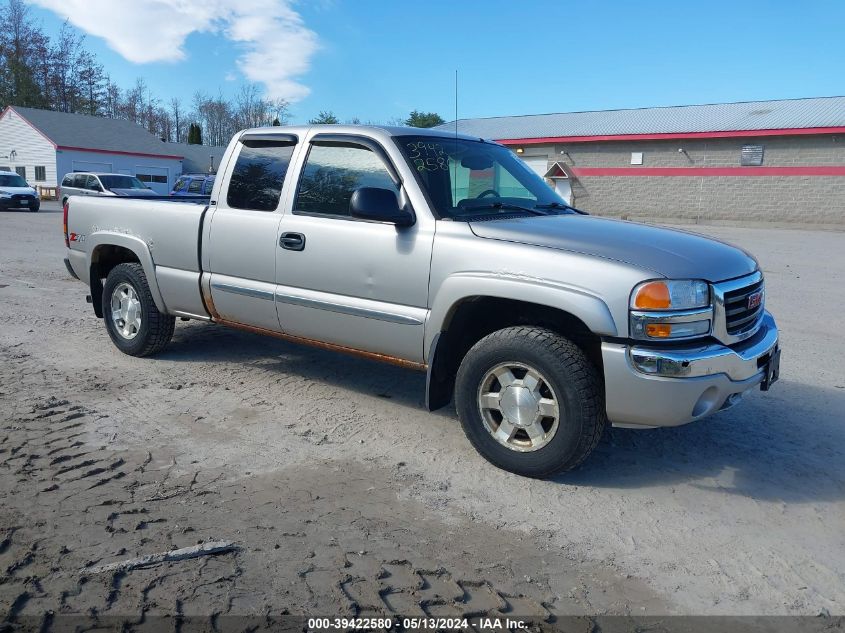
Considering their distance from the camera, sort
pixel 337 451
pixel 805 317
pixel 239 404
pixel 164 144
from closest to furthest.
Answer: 1. pixel 337 451
2. pixel 239 404
3. pixel 805 317
4. pixel 164 144

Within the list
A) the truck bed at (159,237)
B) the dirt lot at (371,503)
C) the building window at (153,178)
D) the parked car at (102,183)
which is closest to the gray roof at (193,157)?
the building window at (153,178)

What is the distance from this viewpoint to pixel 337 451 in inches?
174

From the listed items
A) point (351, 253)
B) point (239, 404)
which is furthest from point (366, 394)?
point (351, 253)

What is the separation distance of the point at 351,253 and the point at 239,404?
151 cm

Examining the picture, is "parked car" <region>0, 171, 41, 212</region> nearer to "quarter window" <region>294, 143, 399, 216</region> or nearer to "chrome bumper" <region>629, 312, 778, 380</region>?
"quarter window" <region>294, 143, 399, 216</region>

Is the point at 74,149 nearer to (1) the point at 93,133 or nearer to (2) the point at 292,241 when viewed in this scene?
(1) the point at 93,133

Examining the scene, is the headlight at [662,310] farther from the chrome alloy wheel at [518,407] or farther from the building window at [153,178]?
the building window at [153,178]

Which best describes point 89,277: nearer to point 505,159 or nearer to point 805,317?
point 505,159

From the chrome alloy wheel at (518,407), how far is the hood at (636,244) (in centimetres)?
74

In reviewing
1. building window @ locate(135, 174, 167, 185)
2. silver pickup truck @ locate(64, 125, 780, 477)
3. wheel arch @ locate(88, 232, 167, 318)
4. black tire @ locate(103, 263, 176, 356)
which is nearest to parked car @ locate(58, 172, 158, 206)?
wheel arch @ locate(88, 232, 167, 318)

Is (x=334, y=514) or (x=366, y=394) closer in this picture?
(x=334, y=514)

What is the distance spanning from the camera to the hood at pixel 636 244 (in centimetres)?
378

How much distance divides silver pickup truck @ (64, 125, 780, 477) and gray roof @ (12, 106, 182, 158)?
43.0m

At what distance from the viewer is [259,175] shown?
5332 mm
